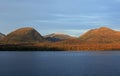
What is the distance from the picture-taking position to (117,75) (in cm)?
5681

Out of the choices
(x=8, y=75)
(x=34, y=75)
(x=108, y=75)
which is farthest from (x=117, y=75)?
(x=8, y=75)

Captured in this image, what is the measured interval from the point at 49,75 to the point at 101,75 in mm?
9820

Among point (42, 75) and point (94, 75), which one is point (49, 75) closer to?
point (42, 75)

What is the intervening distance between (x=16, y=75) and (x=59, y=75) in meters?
8.19

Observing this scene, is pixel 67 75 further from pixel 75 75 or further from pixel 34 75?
pixel 34 75

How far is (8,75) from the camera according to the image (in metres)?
58.3

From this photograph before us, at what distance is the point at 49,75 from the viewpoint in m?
57.1

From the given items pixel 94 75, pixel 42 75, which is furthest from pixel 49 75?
pixel 94 75

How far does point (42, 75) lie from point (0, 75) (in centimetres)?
798

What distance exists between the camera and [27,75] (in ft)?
190

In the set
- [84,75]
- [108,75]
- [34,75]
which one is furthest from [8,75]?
[108,75]

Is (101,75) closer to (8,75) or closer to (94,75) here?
(94,75)

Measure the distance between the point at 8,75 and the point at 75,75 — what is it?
41.9 ft

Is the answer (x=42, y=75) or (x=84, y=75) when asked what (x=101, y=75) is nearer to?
(x=84, y=75)
